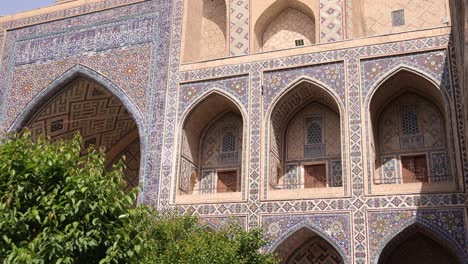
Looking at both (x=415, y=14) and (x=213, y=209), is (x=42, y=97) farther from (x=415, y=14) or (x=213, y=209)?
(x=415, y=14)

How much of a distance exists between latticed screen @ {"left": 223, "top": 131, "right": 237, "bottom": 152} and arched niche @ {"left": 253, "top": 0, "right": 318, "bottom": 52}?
2315mm

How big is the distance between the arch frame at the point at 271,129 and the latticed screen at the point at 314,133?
1250mm

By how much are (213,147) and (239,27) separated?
10.6ft

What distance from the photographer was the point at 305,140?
12477 millimetres

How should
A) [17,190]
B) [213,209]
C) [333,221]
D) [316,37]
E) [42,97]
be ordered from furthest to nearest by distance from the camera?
1. [42,97]
2. [316,37]
3. [213,209]
4. [333,221]
5. [17,190]

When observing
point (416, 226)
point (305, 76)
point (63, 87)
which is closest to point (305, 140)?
point (305, 76)

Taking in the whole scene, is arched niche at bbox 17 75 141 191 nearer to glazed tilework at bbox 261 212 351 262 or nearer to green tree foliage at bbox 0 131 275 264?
glazed tilework at bbox 261 212 351 262

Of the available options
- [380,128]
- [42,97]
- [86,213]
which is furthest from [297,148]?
[86,213]

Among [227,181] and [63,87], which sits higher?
[63,87]

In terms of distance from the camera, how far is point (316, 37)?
43.5 feet

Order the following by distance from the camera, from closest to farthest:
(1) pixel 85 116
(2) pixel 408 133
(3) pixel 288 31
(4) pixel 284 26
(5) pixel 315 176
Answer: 1. (2) pixel 408 133
2. (5) pixel 315 176
3. (3) pixel 288 31
4. (4) pixel 284 26
5. (1) pixel 85 116

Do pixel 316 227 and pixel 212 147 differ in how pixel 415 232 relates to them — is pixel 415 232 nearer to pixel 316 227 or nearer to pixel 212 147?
pixel 316 227

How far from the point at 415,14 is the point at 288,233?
22.4 ft

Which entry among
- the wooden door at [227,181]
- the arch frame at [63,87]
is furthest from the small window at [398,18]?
the arch frame at [63,87]
